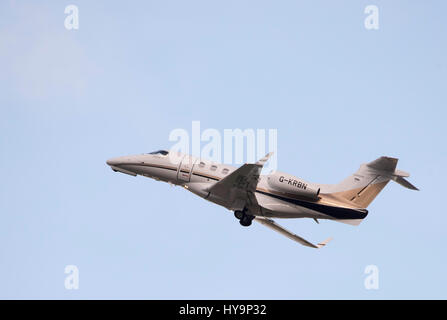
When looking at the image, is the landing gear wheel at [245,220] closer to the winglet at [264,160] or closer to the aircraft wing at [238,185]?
the aircraft wing at [238,185]

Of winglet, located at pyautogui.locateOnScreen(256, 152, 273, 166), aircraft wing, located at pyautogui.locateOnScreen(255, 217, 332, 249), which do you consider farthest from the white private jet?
aircraft wing, located at pyautogui.locateOnScreen(255, 217, 332, 249)

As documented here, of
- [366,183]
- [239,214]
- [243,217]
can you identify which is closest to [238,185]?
[239,214]

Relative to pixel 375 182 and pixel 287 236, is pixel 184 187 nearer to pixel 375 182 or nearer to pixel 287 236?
pixel 287 236

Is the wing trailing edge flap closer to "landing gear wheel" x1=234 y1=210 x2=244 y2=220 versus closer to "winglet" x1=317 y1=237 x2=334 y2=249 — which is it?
"landing gear wheel" x1=234 y1=210 x2=244 y2=220

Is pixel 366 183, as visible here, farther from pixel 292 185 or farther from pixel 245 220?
pixel 245 220

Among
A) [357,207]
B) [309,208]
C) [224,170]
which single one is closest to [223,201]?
[224,170]

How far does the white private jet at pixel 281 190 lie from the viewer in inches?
1334

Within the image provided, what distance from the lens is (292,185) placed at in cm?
3391

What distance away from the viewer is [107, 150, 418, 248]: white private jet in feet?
111

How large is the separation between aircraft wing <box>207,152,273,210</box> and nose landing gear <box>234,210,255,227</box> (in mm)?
380

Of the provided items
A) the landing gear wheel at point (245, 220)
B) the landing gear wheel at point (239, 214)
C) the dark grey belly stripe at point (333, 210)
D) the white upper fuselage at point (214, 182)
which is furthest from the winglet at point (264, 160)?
the landing gear wheel at point (245, 220)

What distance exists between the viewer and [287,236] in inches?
1533

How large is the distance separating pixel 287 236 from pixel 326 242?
210 cm
